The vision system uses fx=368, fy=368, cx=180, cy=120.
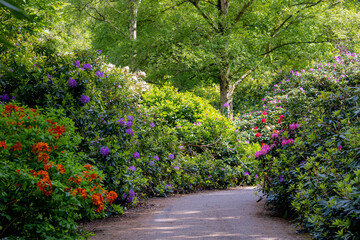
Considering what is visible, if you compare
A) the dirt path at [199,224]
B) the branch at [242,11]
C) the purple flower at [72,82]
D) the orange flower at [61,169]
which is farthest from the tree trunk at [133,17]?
the orange flower at [61,169]

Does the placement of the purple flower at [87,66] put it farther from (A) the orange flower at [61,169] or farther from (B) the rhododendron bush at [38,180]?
(A) the orange flower at [61,169]

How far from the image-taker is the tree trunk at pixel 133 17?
55.8 ft

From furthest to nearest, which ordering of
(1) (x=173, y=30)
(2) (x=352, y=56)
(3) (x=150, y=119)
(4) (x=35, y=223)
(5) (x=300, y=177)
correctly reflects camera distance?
1. (1) (x=173, y=30)
2. (2) (x=352, y=56)
3. (3) (x=150, y=119)
4. (5) (x=300, y=177)
5. (4) (x=35, y=223)

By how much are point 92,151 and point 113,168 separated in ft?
1.44

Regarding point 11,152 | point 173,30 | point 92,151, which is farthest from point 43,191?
point 173,30

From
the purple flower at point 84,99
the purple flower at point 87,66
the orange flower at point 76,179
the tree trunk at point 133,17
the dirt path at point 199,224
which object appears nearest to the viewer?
the orange flower at point 76,179

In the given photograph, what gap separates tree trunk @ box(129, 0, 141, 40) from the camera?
17.0 metres

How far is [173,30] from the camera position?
51.3ft

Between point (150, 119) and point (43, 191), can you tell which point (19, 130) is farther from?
point (150, 119)

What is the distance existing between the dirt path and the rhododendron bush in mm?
993

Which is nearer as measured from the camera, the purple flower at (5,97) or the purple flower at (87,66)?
the purple flower at (5,97)

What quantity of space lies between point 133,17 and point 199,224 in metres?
13.9

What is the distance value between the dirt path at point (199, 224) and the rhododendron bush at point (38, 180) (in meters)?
0.99

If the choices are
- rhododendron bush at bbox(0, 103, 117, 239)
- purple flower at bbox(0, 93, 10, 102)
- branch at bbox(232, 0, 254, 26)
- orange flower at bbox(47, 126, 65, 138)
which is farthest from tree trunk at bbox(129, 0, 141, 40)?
orange flower at bbox(47, 126, 65, 138)
